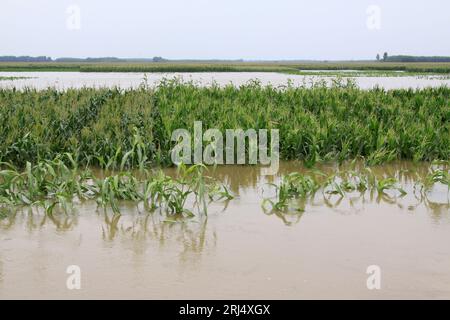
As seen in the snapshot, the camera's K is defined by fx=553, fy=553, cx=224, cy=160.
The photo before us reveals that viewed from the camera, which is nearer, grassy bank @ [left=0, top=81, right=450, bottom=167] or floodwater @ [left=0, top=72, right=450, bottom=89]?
grassy bank @ [left=0, top=81, right=450, bottom=167]

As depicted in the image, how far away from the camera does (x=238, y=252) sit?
415 centimetres

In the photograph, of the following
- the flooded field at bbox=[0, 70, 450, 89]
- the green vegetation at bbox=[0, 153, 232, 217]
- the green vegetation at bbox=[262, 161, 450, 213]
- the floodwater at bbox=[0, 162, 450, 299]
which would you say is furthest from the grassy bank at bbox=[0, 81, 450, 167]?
the flooded field at bbox=[0, 70, 450, 89]

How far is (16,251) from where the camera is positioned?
420 centimetres

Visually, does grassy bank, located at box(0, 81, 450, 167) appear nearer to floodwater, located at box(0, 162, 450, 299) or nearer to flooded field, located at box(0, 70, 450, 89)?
floodwater, located at box(0, 162, 450, 299)

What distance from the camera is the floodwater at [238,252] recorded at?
3490 millimetres

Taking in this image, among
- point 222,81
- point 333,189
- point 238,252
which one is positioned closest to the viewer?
point 238,252

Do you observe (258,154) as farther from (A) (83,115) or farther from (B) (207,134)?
(A) (83,115)

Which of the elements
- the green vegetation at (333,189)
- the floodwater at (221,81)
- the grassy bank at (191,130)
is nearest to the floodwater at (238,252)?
the green vegetation at (333,189)

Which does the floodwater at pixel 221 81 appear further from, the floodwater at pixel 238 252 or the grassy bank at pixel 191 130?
the floodwater at pixel 238 252

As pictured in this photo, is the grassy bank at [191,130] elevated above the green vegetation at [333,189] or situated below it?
above

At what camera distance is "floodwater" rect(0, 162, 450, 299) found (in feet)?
11.5

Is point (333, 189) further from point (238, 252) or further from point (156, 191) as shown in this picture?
point (238, 252)

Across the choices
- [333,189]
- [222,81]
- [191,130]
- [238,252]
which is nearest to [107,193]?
[238,252]
